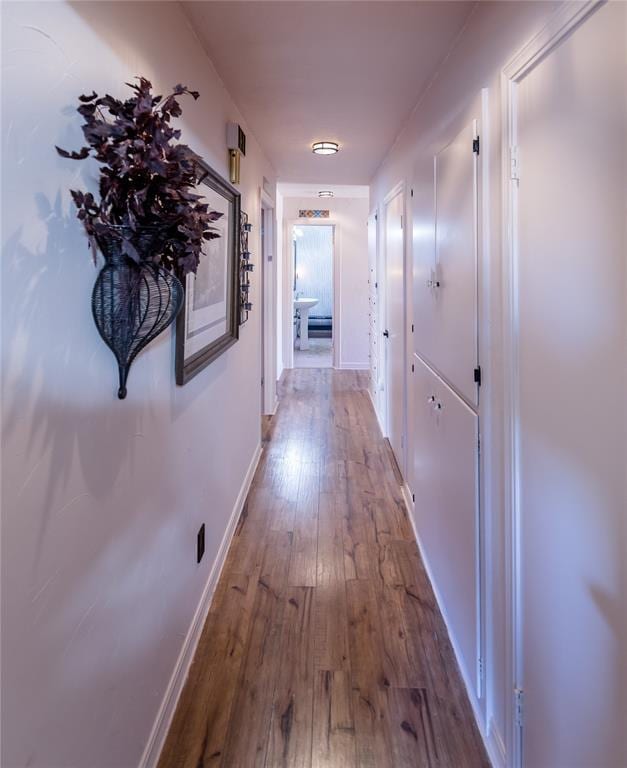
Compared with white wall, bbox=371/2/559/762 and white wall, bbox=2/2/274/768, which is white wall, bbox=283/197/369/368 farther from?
white wall, bbox=2/2/274/768

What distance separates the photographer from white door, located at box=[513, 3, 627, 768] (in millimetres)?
835

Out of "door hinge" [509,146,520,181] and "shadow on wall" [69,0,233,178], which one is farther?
"door hinge" [509,146,520,181]

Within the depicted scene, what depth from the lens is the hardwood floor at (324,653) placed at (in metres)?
1.45

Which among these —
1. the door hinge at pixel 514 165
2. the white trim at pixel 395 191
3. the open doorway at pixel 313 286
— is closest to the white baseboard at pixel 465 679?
the door hinge at pixel 514 165

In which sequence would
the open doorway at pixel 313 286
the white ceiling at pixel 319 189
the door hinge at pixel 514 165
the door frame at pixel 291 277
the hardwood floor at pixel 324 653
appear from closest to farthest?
the door hinge at pixel 514 165 < the hardwood floor at pixel 324 653 < the white ceiling at pixel 319 189 < the door frame at pixel 291 277 < the open doorway at pixel 313 286

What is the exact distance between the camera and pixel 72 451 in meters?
0.92

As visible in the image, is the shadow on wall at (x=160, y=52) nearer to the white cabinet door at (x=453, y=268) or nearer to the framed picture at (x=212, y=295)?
the framed picture at (x=212, y=295)

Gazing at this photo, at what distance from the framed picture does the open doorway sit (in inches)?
282

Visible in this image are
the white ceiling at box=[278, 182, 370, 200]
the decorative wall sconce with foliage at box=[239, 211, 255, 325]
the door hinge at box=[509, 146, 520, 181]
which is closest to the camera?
the door hinge at box=[509, 146, 520, 181]

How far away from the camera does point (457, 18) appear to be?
173 cm

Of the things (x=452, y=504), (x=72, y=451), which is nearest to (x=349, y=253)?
(x=452, y=504)

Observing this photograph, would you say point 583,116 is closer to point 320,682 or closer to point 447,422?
point 447,422

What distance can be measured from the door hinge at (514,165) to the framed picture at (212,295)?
2.69 feet

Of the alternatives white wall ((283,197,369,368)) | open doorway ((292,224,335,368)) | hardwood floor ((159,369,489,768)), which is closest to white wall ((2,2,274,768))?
hardwood floor ((159,369,489,768))
